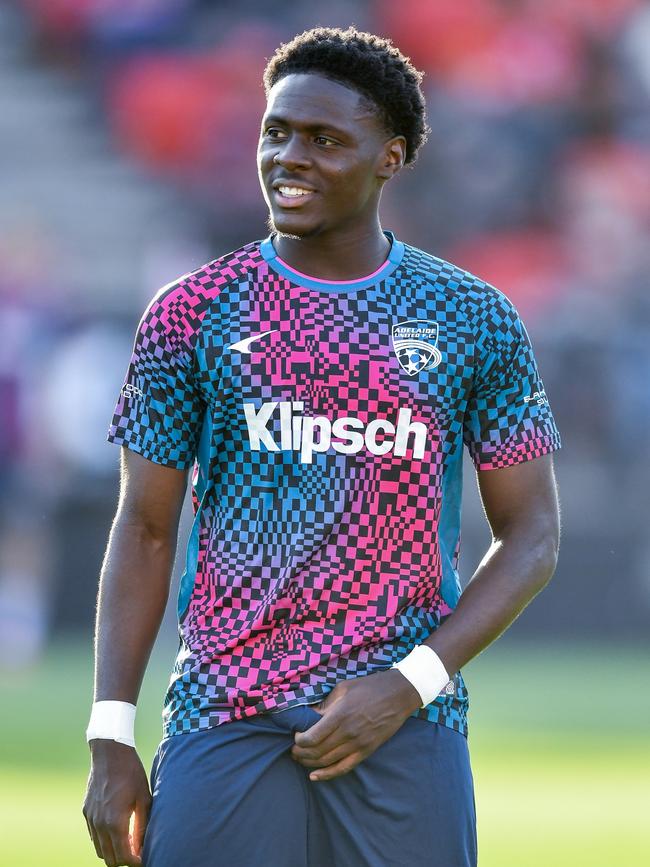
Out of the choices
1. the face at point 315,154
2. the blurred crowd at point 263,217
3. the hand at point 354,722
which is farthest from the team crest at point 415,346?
the blurred crowd at point 263,217

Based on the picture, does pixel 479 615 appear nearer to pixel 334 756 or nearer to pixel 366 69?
pixel 334 756

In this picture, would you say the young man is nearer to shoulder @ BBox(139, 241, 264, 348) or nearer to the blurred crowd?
shoulder @ BBox(139, 241, 264, 348)

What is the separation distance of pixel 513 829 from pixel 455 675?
446cm

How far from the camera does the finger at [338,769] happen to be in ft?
9.76

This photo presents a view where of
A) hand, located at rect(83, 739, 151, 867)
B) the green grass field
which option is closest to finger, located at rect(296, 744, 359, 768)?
hand, located at rect(83, 739, 151, 867)

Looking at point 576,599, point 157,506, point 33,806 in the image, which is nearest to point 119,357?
point 576,599

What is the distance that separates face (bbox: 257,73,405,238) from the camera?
3238 mm

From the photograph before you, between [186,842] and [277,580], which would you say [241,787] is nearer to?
[186,842]

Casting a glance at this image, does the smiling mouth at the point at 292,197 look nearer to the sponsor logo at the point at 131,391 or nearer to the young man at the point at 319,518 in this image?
the young man at the point at 319,518

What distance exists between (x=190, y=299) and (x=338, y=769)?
0.97 m

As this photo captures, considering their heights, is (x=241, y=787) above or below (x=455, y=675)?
below

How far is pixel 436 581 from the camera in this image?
3.19 metres

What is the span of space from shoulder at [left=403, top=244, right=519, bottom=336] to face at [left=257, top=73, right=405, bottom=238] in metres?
0.19

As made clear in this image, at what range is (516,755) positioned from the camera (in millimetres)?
9047
